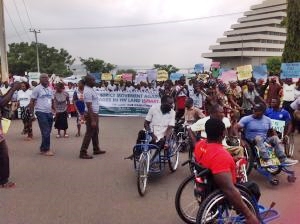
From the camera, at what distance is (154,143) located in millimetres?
7410

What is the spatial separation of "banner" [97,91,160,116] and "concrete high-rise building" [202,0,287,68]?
9330 centimetres

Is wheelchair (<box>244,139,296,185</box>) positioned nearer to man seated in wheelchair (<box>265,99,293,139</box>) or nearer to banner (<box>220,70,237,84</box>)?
man seated in wheelchair (<box>265,99,293,139</box>)

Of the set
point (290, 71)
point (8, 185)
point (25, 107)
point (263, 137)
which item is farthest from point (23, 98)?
point (290, 71)

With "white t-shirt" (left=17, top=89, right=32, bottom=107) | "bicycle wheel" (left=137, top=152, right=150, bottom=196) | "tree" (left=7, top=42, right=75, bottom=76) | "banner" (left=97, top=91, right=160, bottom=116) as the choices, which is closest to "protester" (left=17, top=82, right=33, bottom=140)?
"white t-shirt" (left=17, top=89, right=32, bottom=107)

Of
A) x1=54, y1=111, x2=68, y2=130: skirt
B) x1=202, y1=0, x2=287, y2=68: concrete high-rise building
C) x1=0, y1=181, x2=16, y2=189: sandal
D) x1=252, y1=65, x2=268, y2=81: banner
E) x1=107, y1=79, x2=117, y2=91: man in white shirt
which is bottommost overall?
x1=0, y1=181, x2=16, y2=189: sandal

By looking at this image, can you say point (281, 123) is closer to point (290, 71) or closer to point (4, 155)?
point (4, 155)

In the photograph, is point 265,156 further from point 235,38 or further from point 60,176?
point 235,38

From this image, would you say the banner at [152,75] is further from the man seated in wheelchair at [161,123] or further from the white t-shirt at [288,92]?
the man seated in wheelchair at [161,123]

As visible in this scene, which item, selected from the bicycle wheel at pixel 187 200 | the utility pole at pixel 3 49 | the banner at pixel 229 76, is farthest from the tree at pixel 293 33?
the bicycle wheel at pixel 187 200

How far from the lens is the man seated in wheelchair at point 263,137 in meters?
7.23

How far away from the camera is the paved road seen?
560 centimetres

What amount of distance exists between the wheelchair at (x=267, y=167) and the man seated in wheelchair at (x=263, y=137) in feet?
0.07

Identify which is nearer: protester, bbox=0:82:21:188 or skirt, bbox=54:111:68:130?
protester, bbox=0:82:21:188

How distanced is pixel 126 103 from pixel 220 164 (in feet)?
47.6
